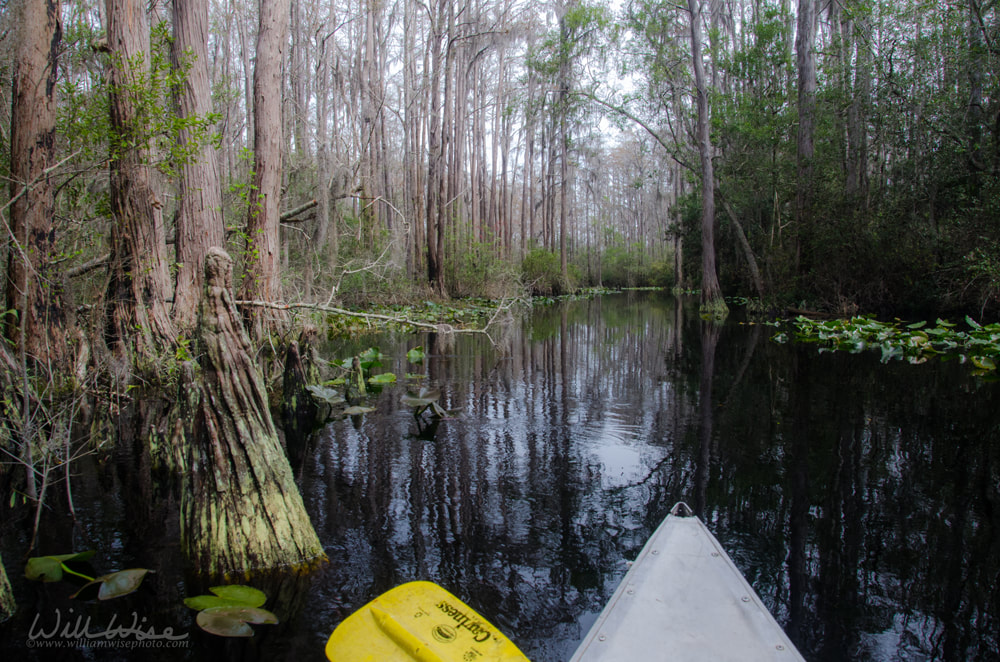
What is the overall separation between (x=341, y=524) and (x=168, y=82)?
4145mm

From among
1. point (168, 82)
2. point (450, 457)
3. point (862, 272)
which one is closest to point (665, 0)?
point (862, 272)

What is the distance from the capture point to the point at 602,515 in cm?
338

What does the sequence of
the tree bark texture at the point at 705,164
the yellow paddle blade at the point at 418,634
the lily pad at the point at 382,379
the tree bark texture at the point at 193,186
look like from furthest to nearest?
the tree bark texture at the point at 705,164
the lily pad at the point at 382,379
the tree bark texture at the point at 193,186
the yellow paddle blade at the point at 418,634

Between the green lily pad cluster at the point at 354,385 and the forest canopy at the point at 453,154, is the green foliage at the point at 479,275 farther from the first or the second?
the green lily pad cluster at the point at 354,385

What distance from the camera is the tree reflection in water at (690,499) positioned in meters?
2.44

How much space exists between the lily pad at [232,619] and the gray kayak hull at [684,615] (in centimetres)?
127

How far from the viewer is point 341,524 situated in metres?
3.28

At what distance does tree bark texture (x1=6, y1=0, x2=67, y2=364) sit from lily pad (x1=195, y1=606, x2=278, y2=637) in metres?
3.28

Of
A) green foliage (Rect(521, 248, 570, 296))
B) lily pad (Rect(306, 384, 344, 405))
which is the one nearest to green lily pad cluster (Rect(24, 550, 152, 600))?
lily pad (Rect(306, 384, 344, 405))

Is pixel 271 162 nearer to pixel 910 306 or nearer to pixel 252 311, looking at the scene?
pixel 252 311

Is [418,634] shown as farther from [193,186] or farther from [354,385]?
[193,186]

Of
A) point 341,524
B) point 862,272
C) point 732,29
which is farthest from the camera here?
point 732,29

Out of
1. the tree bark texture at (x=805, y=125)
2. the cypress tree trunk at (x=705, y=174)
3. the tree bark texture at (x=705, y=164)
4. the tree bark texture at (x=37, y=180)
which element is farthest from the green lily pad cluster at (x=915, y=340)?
the tree bark texture at (x=37, y=180)

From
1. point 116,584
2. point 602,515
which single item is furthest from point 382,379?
point 116,584
